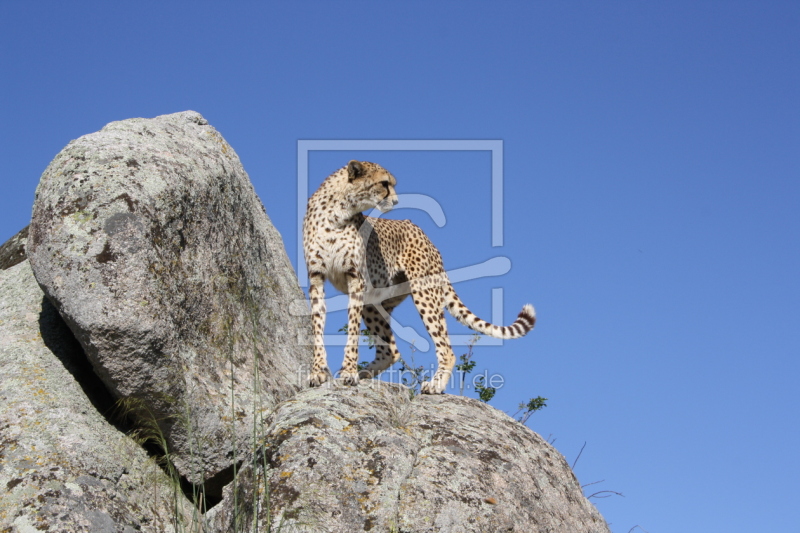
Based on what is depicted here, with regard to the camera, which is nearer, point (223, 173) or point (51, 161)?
point (51, 161)

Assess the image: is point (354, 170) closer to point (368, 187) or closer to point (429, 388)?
point (368, 187)

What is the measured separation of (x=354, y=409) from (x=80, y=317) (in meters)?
1.86

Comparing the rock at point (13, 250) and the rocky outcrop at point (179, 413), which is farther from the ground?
the rock at point (13, 250)

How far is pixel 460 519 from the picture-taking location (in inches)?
184

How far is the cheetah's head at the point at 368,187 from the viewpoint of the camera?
24.6 feet

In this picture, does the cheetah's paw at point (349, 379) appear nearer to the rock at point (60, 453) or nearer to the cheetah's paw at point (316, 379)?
the cheetah's paw at point (316, 379)

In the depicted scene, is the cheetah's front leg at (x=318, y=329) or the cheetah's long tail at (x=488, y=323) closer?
the cheetah's front leg at (x=318, y=329)

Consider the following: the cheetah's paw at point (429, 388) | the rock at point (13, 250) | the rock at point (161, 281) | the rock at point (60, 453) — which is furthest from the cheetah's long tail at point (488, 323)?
the rock at point (13, 250)

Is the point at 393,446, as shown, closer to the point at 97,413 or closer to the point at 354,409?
the point at 354,409

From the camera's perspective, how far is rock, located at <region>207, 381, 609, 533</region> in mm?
4602

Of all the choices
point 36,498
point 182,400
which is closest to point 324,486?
point 182,400

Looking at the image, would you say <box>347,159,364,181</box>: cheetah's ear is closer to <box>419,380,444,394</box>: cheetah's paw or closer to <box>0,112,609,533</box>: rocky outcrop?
<box>0,112,609,533</box>: rocky outcrop

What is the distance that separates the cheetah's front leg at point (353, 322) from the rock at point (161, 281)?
1.97ft

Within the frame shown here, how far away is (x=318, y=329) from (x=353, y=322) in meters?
0.34
